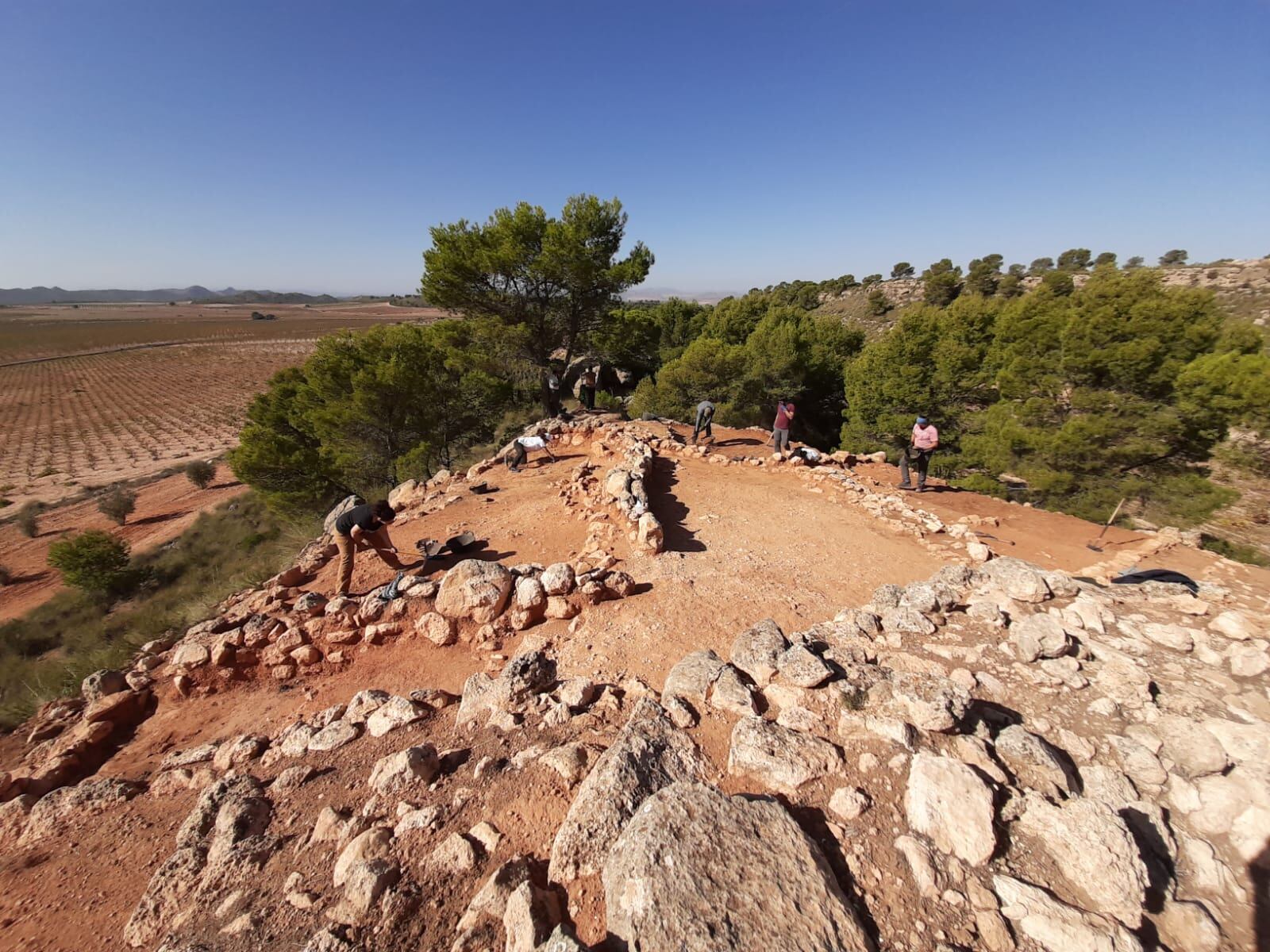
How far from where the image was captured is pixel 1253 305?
2686 centimetres

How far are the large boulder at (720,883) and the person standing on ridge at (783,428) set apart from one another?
35.1 ft

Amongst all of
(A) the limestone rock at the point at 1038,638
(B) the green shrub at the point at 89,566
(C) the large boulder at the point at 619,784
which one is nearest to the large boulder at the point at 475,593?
(C) the large boulder at the point at 619,784

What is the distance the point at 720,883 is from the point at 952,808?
1.50m

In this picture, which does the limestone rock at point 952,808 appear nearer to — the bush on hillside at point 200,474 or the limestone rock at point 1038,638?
the limestone rock at point 1038,638

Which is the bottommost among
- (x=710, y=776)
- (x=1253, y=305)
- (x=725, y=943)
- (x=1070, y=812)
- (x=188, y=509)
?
(x=188, y=509)

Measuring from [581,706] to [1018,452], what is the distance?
1393 centimetres

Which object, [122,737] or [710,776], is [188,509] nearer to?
[122,737]

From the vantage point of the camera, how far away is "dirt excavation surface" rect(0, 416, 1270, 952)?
2318 mm

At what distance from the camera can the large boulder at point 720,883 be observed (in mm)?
2004

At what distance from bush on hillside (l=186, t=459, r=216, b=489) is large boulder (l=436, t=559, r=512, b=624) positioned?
3295cm

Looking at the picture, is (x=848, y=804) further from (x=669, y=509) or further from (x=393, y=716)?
(x=669, y=509)

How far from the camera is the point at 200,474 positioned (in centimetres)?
2852

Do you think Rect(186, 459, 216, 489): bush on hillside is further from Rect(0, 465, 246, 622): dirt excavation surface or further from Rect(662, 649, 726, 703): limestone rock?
Rect(662, 649, 726, 703): limestone rock

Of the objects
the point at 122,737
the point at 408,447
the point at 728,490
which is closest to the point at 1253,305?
the point at 728,490
